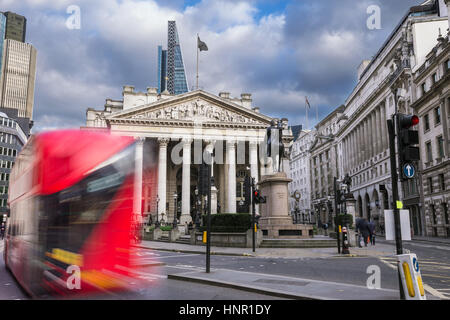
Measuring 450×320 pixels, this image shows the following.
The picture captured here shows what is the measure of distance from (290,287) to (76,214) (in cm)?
539

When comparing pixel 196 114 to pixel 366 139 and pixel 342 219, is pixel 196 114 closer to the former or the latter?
pixel 366 139

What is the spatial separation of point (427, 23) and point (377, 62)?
559 inches

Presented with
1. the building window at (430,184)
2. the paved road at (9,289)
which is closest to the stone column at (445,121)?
the building window at (430,184)

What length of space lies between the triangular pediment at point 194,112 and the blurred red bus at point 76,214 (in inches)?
1848

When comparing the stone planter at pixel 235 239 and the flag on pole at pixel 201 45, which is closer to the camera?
the stone planter at pixel 235 239

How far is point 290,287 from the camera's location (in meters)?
9.48

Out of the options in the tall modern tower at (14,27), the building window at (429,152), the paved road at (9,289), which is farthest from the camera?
the tall modern tower at (14,27)

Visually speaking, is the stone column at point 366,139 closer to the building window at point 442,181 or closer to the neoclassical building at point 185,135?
the neoclassical building at point 185,135

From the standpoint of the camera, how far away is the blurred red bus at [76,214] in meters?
8.12

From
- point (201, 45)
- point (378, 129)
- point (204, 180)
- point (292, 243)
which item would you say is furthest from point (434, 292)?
point (378, 129)

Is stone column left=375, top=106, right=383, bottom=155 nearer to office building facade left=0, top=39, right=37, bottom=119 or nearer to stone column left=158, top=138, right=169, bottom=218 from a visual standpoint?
stone column left=158, top=138, right=169, bottom=218

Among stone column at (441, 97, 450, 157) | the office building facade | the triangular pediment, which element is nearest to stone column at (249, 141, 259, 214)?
the triangular pediment
